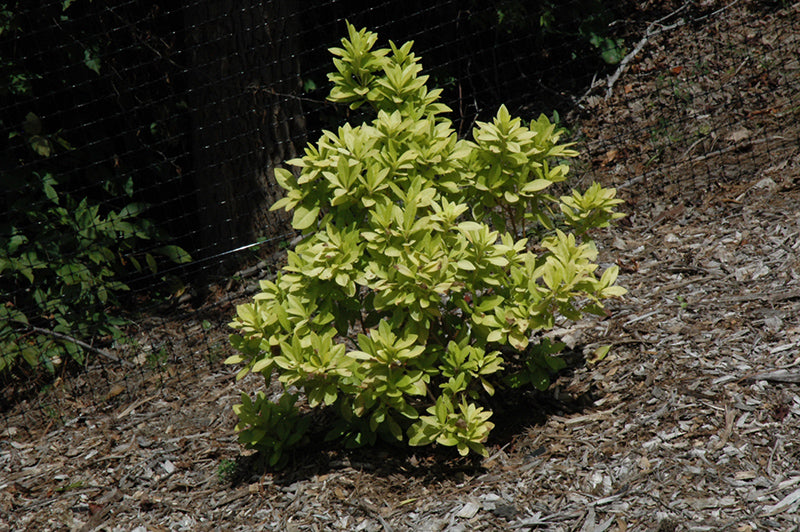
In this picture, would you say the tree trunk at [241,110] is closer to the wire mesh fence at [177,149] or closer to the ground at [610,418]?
the wire mesh fence at [177,149]

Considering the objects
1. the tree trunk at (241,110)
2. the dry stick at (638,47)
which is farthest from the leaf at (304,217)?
the dry stick at (638,47)

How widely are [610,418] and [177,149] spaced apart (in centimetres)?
320

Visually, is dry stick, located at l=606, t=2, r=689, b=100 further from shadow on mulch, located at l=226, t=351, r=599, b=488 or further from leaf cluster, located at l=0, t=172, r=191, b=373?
leaf cluster, located at l=0, t=172, r=191, b=373

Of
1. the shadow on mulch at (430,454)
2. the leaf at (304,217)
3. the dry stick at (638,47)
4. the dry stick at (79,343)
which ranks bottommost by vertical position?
the shadow on mulch at (430,454)

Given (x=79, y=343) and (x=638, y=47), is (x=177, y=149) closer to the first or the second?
(x=79, y=343)

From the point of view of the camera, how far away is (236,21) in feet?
13.5

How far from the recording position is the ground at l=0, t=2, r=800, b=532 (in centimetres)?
241

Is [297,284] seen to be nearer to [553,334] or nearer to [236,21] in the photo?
[553,334]

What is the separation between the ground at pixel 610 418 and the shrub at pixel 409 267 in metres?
0.23

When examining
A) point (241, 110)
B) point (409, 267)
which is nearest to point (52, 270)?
point (241, 110)

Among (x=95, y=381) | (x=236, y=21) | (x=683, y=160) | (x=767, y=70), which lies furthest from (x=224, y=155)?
(x=767, y=70)

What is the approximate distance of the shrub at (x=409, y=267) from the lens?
2439mm

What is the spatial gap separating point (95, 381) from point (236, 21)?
2.08m

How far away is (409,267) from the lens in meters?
2.38
